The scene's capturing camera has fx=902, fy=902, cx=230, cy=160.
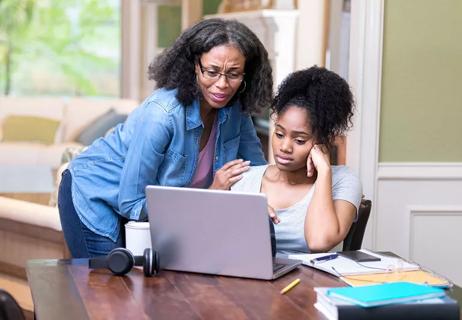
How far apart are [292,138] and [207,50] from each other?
1.15ft

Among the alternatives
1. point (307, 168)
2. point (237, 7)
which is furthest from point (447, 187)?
point (237, 7)

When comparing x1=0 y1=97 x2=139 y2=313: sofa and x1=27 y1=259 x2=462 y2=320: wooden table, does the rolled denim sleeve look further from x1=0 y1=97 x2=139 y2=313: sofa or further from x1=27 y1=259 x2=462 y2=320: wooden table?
x1=0 y1=97 x2=139 y2=313: sofa

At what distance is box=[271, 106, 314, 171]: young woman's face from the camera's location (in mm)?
2516

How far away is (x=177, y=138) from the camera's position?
259 cm

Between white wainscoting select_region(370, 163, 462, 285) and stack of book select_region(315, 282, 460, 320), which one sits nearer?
stack of book select_region(315, 282, 460, 320)

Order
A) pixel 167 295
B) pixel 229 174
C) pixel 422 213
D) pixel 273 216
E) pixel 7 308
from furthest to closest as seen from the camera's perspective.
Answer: pixel 422 213 < pixel 229 174 < pixel 273 216 < pixel 167 295 < pixel 7 308

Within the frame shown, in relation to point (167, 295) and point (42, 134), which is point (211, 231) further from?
point (42, 134)

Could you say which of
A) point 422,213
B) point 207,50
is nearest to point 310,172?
point 207,50

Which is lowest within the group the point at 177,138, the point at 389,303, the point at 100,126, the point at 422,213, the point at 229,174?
the point at 100,126

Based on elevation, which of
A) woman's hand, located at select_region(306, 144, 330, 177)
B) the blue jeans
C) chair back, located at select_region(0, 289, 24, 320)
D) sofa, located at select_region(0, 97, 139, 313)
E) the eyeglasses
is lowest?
sofa, located at select_region(0, 97, 139, 313)

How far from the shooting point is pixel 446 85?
3.36m

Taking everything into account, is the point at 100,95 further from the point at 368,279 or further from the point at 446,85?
the point at 368,279

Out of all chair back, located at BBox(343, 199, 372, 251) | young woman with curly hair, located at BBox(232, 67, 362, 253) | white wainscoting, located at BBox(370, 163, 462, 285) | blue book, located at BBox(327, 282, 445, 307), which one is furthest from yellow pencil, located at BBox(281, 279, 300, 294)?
white wainscoting, located at BBox(370, 163, 462, 285)

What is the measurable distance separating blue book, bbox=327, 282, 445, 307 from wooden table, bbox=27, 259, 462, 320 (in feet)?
0.33
